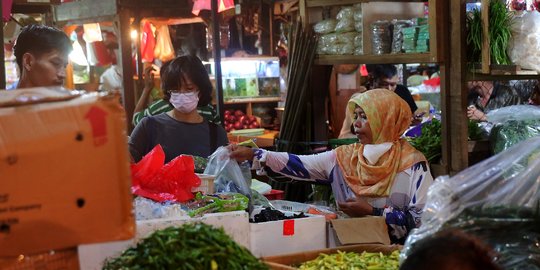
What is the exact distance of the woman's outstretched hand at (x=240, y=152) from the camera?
4309 mm

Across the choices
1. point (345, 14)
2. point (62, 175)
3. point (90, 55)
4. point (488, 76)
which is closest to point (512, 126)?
point (488, 76)

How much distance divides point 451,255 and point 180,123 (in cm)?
299

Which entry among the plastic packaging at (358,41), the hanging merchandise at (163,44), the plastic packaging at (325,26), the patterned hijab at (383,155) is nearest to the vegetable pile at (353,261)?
the patterned hijab at (383,155)

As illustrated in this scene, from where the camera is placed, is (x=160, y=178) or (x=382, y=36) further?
(x=382, y=36)

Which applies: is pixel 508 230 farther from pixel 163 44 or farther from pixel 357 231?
pixel 163 44

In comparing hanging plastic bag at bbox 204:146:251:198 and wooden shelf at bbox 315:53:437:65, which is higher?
wooden shelf at bbox 315:53:437:65

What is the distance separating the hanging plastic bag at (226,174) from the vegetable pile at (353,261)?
2.32ft

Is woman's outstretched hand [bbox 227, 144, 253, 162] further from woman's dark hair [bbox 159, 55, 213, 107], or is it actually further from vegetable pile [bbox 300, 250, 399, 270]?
vegetable pile [bbox 300, 250, 399, 270]

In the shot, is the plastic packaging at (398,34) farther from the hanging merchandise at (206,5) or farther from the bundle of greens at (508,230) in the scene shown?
the bundle of greens at (508,230)

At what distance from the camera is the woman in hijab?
4.12 m

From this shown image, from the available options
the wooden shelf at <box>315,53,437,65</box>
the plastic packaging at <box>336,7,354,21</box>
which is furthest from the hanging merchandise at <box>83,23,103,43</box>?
the plastic packaging at <box>336,7,354,21</box>

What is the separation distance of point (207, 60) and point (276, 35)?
1.58m

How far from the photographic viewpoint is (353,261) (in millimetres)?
3516

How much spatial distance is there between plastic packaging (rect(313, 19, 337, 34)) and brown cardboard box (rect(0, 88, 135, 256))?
4562 mm
